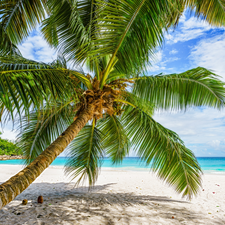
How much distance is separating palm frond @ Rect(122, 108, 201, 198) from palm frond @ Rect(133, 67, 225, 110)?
2.71ft

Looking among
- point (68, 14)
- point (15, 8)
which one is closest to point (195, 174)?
point (68, 14)

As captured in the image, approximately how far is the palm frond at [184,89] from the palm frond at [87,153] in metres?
1.68

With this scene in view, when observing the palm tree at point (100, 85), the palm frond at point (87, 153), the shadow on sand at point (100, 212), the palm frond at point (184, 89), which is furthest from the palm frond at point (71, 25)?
the shadow on sand at point (100, 212)

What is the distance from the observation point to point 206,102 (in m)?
4.51

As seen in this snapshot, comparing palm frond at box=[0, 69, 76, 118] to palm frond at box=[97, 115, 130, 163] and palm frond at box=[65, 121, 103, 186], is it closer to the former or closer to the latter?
palm frond at box=[65, 121, 103, 186]

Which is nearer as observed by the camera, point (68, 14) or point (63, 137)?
point (63, 137)

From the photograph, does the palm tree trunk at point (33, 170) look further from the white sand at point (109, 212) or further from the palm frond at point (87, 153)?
the palm frond at point (87, 153)

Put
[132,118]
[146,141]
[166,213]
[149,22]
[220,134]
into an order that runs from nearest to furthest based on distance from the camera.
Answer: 1. [149,22]
2. [166,213]
3. [146,141]
4. [132,118]
5. [220,134]

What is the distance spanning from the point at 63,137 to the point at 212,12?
3.86 meters

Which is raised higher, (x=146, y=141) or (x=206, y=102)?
(x=206, y=102)

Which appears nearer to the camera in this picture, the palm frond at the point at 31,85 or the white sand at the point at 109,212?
the palm frond at the point at 31,85

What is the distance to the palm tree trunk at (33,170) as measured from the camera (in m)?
2.01

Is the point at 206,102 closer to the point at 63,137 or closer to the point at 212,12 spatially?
the point at 212,12

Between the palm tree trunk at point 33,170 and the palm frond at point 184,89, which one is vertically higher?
the palm frond at point 184,89
